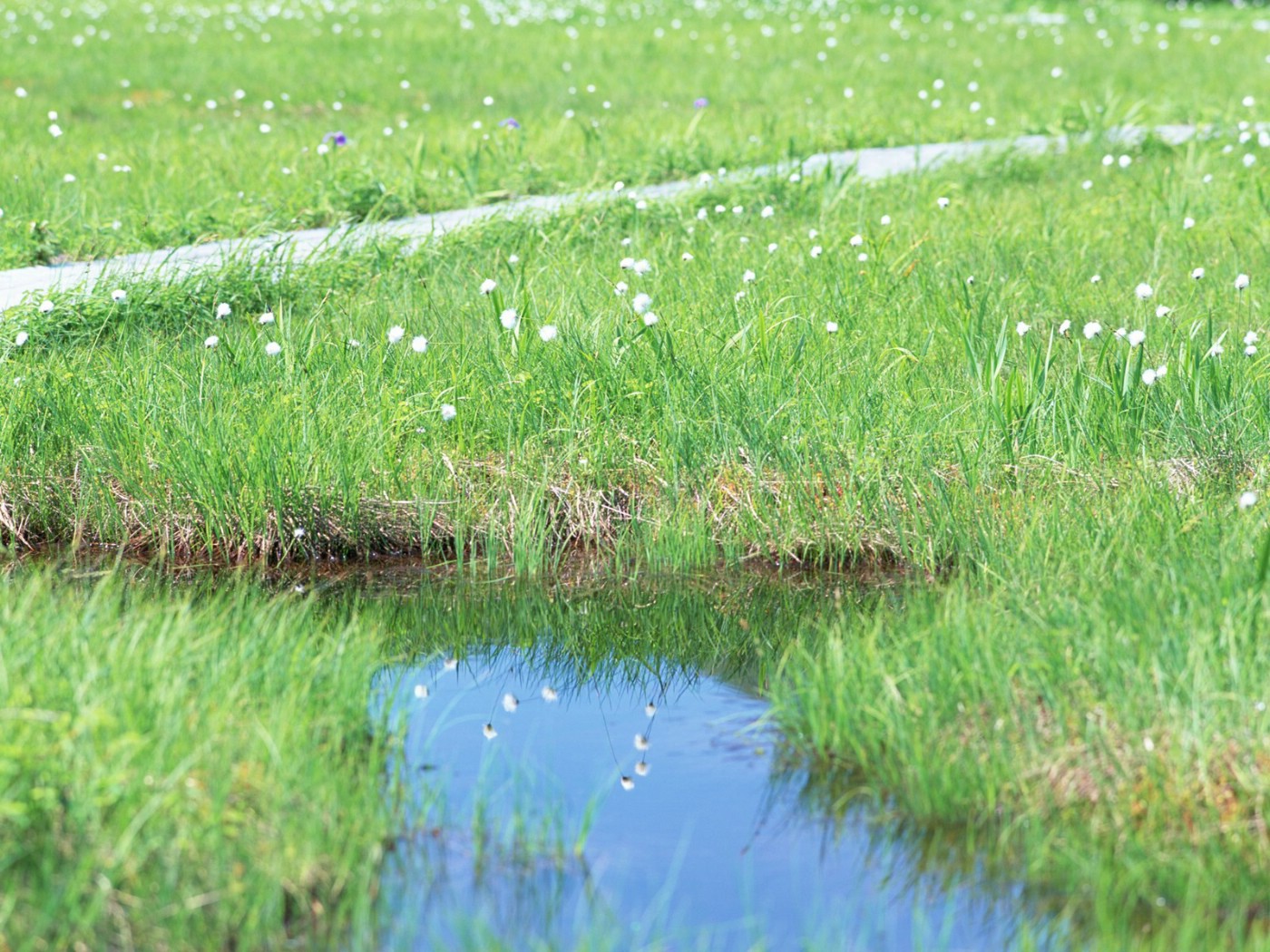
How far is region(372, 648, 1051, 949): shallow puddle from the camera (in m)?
2.41

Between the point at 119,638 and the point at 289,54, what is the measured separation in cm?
1089

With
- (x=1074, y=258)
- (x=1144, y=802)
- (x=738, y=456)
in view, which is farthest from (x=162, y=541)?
(x=1074, y=258)

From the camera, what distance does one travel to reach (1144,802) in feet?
8.63

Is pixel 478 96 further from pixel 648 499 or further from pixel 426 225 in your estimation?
pixel 648 499

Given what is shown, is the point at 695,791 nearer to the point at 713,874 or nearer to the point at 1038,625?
the point at 713,874

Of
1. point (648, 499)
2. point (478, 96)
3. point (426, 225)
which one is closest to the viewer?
point (648, 499)

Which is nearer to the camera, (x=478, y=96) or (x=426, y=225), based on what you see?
(x=426, y=225)

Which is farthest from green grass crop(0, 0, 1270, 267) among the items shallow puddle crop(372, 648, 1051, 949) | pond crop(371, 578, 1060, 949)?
shallow puddle crop(372, 648, 1051, 949)

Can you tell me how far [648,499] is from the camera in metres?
4.27

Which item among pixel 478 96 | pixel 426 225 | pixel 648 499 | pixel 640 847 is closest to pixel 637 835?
pixel 640 847

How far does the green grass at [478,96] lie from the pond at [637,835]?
3709mm

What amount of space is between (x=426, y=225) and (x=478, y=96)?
4.36 metres

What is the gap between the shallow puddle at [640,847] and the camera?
2412 mm

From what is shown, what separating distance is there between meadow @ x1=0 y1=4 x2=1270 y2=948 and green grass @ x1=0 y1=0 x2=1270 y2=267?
0.24ft
